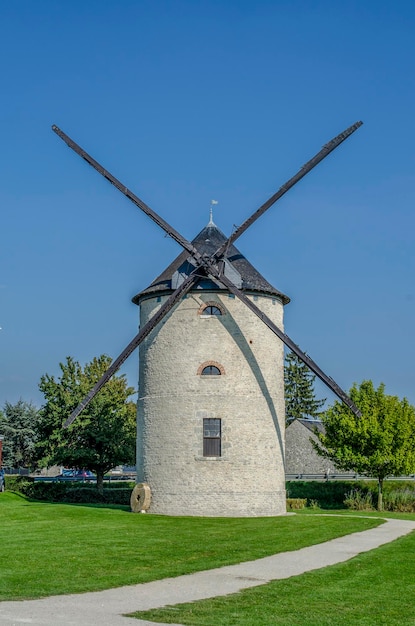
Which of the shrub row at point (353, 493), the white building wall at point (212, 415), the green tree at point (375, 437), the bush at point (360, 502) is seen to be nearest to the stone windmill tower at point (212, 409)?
the white building wall at point (212, 415)

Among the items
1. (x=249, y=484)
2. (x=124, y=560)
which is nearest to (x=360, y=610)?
(x=124, y=560)

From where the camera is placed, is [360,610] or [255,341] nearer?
[360,610]

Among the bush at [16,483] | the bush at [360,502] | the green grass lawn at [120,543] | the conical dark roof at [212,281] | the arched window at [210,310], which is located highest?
the conical dark roof at [212,281]

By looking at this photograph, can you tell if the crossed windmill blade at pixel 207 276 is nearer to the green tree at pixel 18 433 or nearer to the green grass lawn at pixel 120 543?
the green grass lawn at pixel 120 543

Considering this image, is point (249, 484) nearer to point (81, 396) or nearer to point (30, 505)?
point (30, 505)

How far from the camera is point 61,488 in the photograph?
38406mm

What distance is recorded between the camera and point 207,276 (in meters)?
28.8

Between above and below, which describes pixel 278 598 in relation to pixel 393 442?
below

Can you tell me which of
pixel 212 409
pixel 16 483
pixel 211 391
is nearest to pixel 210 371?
pixel 211 391

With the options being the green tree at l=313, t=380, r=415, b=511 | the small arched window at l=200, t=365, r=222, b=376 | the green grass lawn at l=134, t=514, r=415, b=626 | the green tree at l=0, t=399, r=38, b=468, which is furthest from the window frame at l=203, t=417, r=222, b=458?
the green tree at l=0, t=399, r=38, b=468

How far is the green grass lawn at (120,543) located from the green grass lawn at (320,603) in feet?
7.04

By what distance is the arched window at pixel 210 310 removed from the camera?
28.7m

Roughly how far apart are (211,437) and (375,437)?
28.1 feet

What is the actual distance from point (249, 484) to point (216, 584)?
15645mm
